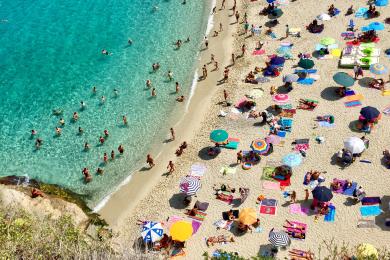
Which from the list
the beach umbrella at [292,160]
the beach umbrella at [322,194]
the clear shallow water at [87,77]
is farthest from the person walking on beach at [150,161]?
the beach umbrella at [322,194]

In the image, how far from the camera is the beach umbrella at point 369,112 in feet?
109

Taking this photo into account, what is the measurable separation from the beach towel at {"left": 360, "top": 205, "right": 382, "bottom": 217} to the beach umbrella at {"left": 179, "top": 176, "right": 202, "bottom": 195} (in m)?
10.5

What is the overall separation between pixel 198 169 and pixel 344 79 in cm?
1399

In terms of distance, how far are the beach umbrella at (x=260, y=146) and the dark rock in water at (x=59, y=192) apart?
11.8 meters

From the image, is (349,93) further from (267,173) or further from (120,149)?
(120,149)

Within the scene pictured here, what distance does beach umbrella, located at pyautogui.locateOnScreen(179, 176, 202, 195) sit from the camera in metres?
30.5

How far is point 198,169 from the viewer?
3353 centimetres

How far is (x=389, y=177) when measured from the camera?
3033cm

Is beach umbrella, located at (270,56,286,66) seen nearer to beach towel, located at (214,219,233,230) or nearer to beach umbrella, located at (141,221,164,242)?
beach towel, located at (214,219,233,230)

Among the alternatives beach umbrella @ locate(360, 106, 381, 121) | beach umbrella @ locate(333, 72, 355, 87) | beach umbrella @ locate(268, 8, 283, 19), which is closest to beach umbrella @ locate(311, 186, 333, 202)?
beach umbrella @ locate(360, 106, 381, 121)

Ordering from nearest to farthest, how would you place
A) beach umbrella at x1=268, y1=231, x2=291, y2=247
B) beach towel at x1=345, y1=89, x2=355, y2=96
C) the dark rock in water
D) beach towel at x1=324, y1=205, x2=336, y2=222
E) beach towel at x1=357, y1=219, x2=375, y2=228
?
1. beach umbrella at x1=268, y1=231, x2=291, y2=247
2. beach towel at x1=357, y1=219, x2=375, y2=228
3. beach towel at x1=324, y1=205, x2=336, y2=222
4. the dark rock in water
5. beach towel at x1=345, y1=89, x2=355, y2=96

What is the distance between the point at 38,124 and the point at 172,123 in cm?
1187

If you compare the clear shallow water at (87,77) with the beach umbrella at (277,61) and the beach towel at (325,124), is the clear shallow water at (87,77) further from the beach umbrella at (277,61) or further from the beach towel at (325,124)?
the beach towel at (325,124)

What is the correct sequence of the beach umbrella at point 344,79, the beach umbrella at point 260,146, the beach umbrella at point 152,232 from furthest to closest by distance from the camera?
the beach umbrella at point 344,79, the beach umbrella at point 260,146, the beach umbrella at point 152,232
